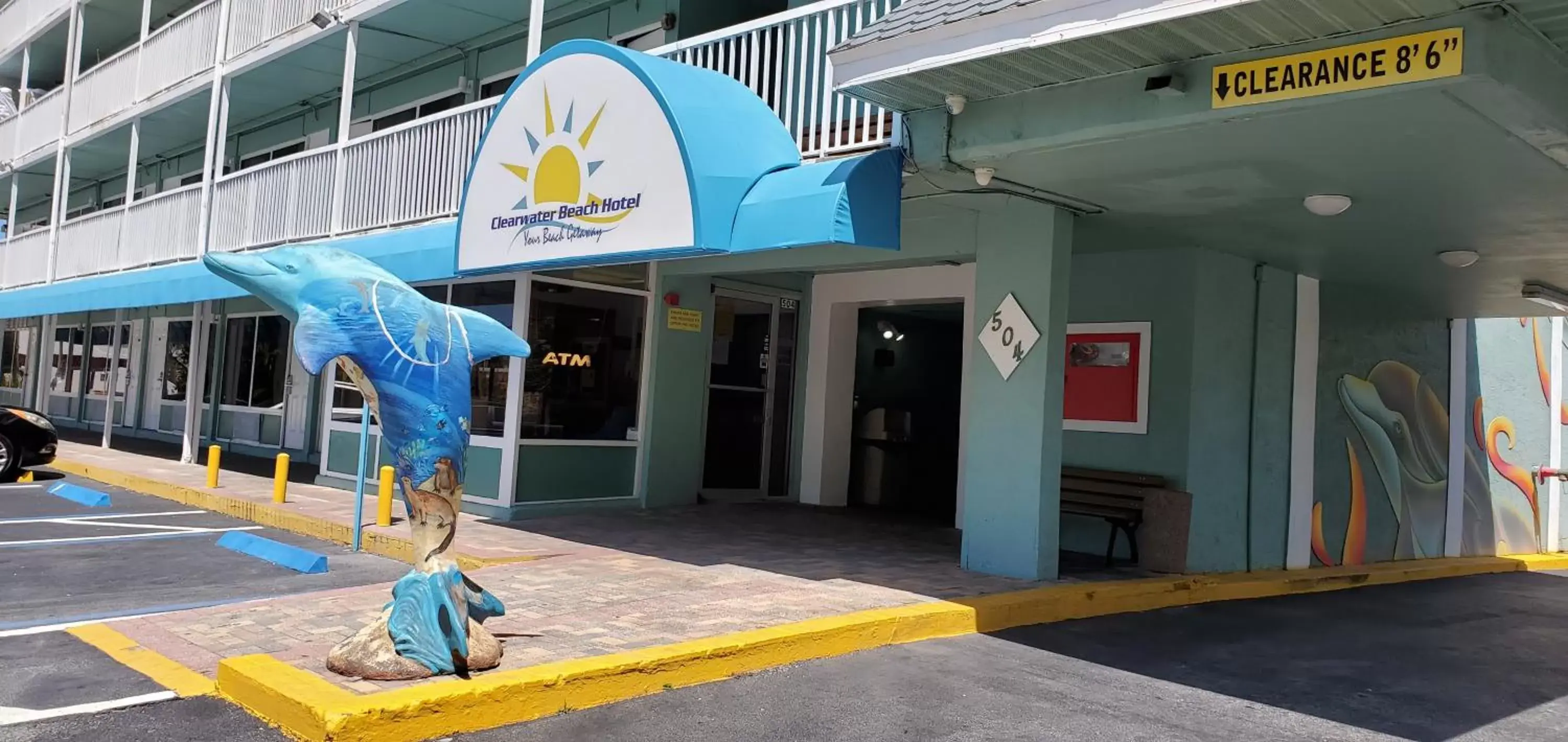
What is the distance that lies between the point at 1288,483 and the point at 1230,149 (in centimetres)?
524

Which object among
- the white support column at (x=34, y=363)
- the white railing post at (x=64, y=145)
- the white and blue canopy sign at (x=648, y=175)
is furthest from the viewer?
the white support column at (x=34, y=363)

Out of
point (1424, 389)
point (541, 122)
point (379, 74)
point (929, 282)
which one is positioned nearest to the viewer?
point (541, 122)

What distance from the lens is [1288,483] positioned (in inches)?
426

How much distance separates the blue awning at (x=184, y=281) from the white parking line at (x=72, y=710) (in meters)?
5.14

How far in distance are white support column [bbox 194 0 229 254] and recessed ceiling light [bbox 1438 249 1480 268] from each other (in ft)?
49.0

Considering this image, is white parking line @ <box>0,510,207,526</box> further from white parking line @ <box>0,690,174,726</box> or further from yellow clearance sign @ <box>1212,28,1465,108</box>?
yellow clearance sign @ <box>1212,28,1465,108</box>

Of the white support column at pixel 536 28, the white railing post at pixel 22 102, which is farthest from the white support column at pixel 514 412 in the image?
the white railing post at pixel 22 102

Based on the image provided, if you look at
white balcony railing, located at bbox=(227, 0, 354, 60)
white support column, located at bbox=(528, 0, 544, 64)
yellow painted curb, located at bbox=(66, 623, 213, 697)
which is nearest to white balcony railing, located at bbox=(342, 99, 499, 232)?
white support column, located at bbox=(528, 0, 544, 64)

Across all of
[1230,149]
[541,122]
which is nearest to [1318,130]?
[1230,149]

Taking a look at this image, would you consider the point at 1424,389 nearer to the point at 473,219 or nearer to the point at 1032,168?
the point at 1032,168

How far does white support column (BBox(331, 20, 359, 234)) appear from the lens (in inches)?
516

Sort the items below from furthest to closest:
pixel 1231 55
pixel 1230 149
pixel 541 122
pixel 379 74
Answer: pixel 379 74 < pixel 541 122 < pixel 1230 149 < pixel 1231 55

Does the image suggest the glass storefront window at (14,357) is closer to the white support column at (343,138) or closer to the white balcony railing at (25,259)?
the white balcony railing at (25,259)

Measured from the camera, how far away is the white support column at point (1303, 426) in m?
10.9
